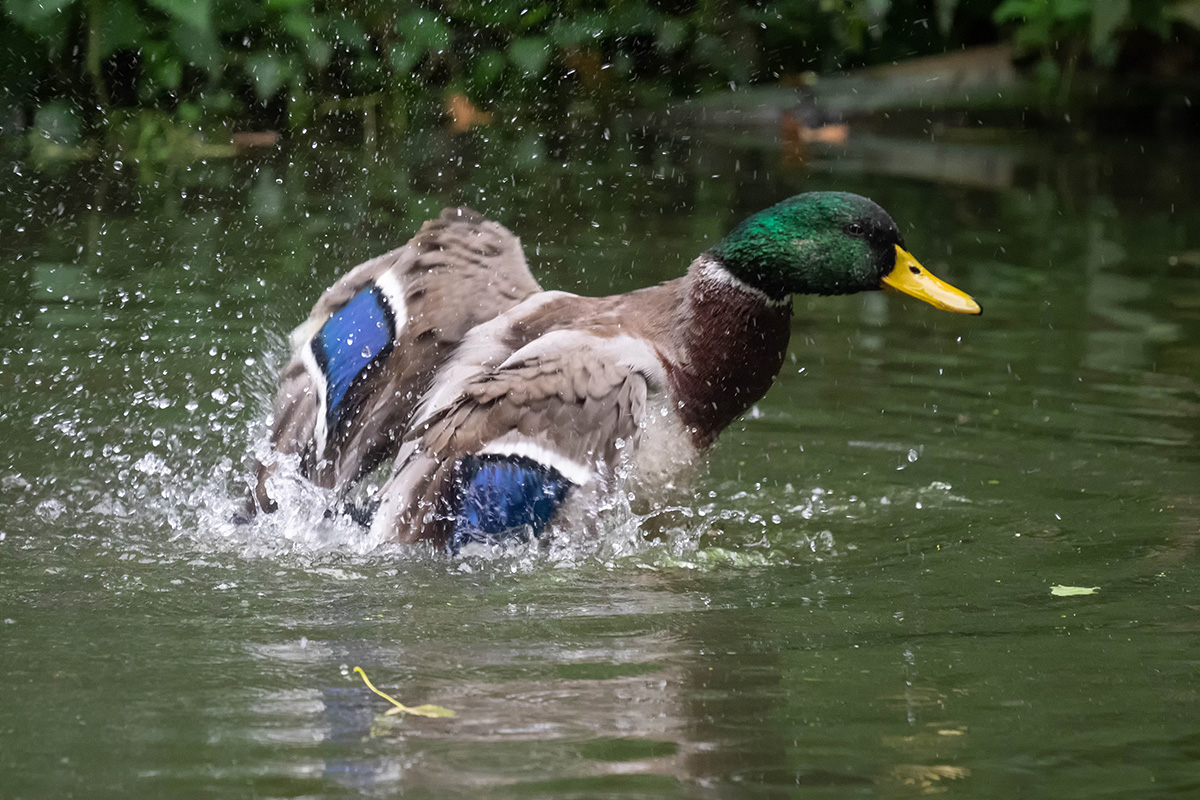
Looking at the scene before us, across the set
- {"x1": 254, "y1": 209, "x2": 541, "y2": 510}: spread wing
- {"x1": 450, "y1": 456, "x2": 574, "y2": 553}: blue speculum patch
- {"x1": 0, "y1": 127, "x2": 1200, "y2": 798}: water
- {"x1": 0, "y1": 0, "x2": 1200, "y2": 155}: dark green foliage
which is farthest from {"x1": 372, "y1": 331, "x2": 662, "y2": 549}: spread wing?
{"x1": 0, "y1": 0, "x2": 1200, "y2": 155}: dark green foliage

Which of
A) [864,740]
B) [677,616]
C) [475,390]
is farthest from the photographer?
[475,390]

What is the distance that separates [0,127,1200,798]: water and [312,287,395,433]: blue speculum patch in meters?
0.28

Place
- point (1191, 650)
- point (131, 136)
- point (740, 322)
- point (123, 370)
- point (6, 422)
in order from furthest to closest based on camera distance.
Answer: point (131, 136)
point (123, 370)
point (6, 422)
point (740, 322)
point (1191, 650)

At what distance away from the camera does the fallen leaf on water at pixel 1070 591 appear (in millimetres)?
3625

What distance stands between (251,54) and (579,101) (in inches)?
116

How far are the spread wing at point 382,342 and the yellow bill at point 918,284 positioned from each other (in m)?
0.96

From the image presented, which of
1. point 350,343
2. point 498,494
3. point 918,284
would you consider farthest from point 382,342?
point 918,284

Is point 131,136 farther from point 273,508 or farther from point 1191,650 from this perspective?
point 1191,650

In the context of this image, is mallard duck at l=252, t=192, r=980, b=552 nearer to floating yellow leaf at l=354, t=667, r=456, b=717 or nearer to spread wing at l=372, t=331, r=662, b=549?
spread wing at l=372, t=331, r=662, b=549

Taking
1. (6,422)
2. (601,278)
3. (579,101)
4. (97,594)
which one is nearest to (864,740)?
(97,594)

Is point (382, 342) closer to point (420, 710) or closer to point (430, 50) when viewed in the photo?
point (420, 710)

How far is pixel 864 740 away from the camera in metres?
2.72

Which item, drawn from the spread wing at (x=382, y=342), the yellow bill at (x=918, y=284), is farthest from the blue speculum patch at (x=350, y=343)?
the yellow bill at (x=918, y=284)

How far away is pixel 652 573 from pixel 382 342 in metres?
0.95
